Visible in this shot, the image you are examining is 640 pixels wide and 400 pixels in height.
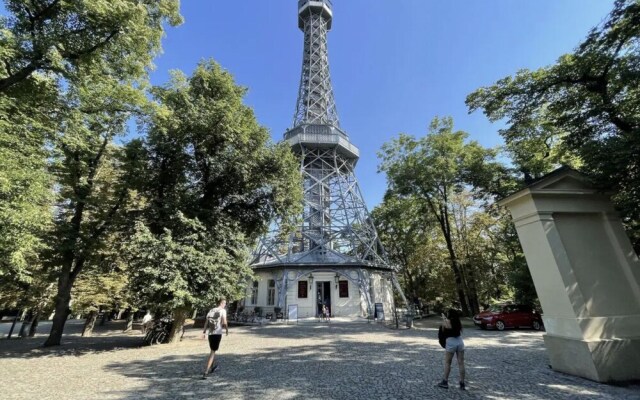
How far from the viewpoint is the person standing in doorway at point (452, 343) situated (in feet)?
18.2

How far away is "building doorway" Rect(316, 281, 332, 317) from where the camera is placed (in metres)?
22.6

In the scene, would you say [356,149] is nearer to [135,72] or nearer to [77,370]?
[135,72]

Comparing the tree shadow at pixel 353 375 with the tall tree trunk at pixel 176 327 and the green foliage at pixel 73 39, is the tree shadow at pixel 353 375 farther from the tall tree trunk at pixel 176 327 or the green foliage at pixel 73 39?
the green foliage at pixel 73 39

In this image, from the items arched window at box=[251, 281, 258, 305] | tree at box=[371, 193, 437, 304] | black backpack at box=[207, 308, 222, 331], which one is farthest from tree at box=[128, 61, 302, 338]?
tree at box=[371, 193, 437, 304]

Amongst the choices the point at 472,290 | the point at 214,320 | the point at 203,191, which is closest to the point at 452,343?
the point at 214,320

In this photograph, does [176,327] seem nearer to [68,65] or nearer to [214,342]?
[214,342]

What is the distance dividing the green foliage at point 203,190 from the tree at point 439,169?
10.8 metres

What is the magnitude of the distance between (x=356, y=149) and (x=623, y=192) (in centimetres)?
2760

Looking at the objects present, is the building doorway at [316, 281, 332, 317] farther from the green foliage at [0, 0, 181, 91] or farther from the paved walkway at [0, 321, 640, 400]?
the green foliage at [0, 0, 181, 91]

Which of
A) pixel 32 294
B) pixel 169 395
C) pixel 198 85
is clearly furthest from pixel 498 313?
pixel 32 294

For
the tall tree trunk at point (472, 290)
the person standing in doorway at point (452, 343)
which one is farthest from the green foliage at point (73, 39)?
the tall tree trunk at point (472, 290)

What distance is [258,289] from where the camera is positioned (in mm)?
24359

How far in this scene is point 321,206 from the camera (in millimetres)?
28781

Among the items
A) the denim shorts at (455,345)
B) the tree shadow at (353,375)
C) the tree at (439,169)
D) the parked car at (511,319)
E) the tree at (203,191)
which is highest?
the tree at (439,169)
